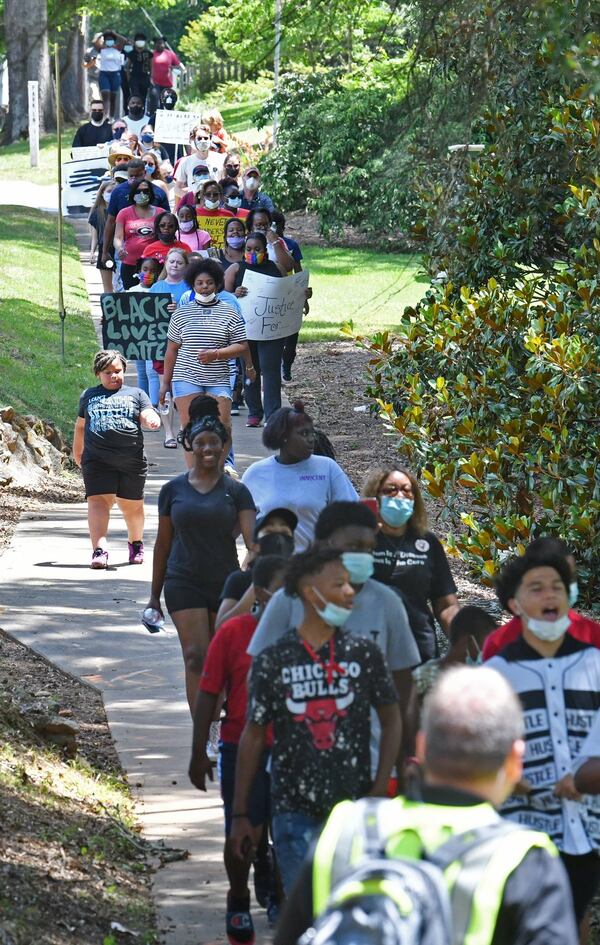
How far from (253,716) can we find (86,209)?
76.3 feet

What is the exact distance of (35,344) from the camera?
796 inches

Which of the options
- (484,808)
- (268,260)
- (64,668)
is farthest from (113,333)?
(484,808)

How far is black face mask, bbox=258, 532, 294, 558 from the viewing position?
6266 millimetres

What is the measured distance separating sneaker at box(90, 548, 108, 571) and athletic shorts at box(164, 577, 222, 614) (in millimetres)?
4089

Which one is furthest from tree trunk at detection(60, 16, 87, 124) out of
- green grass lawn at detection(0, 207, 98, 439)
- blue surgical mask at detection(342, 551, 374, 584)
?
blue surgical mask at detection(342, 551, 374, 584)

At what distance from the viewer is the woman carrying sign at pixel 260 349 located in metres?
16.1

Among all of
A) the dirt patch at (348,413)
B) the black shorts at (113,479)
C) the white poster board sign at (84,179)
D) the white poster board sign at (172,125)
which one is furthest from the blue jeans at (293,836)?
the white poster board sign at (172,125)

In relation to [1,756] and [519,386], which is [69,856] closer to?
[1,756]

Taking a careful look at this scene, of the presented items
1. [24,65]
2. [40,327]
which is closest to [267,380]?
[40,327]

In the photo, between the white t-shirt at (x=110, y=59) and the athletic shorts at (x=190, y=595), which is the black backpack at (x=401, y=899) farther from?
the white t-shirt at (x=110, y=59)

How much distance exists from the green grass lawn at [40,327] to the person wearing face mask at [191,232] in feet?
6.38

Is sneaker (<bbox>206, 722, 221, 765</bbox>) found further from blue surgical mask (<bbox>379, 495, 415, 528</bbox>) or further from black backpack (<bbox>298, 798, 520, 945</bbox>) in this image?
black backpack (<bbox>298, 798, 520, 945</bbox>)

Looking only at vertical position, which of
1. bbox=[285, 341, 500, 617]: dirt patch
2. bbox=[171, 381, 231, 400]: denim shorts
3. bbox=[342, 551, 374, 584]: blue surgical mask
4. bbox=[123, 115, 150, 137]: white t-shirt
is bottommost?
bbox=[285, 341, 500, 617]: dirt patch

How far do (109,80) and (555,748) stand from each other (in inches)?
1469
